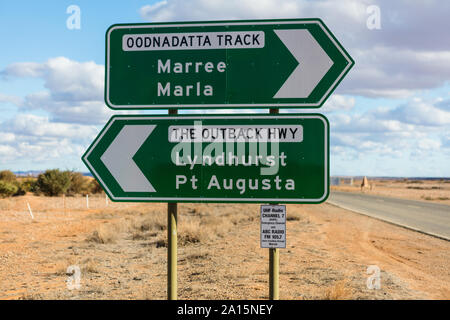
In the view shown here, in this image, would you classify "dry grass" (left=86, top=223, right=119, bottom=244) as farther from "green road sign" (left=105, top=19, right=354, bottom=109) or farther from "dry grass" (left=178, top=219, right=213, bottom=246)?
"green road sign" (left=105, top=19, right=354, bottom=109)

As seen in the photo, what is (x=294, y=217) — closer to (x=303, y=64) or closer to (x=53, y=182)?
(x=303, y=64)

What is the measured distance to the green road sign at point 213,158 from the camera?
4.15m

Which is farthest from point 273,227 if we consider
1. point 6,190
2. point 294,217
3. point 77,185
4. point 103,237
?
point 77,185

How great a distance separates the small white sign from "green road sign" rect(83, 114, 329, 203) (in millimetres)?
126

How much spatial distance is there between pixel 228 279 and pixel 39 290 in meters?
3.53

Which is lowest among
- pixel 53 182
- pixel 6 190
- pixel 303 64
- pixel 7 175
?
pixel 6 190

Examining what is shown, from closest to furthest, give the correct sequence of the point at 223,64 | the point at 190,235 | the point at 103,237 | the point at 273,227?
the point at 273,227 → the point at 223,64 → the point at 190,235 → the point at 103,237

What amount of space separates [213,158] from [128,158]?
2.92ft

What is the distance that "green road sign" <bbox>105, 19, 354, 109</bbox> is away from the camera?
13.9 feet

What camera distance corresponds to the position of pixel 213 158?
426cm

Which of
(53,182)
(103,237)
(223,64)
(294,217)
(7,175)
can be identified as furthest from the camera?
(7,175)

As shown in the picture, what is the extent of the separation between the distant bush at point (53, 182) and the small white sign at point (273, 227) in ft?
117
